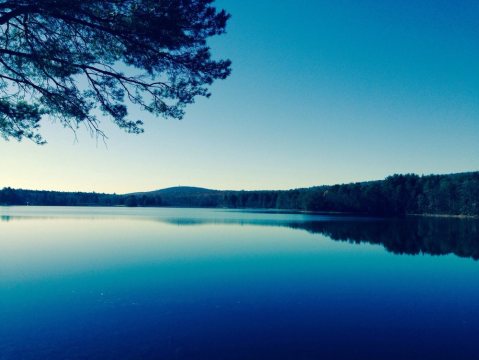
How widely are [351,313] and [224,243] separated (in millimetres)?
19652

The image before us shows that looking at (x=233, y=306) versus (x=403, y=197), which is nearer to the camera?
(x=233, y=306)

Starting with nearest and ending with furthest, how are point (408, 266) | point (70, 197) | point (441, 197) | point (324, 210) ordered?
point (408, 266) → point (441, 197) → point (324, 210) → point (70, 197)

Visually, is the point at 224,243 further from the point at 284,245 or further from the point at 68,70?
the point at 68,70

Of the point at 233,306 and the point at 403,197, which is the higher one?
the point at 403,197

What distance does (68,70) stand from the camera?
9.22 m

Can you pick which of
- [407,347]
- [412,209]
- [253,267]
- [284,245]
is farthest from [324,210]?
[407,347]

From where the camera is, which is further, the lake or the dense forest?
the dense forest

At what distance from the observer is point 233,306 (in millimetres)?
12422

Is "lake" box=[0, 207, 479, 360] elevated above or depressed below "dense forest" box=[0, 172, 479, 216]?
below

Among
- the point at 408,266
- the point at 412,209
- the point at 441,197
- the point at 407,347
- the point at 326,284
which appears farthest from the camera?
the point at 412,209

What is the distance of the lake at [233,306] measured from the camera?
885cm

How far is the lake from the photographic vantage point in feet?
29.0

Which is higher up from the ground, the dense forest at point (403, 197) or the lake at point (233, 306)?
the dense forest at point (403, 197)

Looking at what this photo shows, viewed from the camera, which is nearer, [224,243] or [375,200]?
[224,243]
